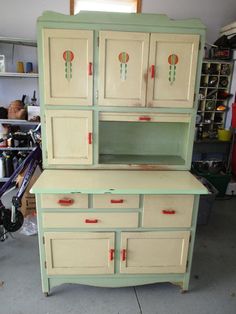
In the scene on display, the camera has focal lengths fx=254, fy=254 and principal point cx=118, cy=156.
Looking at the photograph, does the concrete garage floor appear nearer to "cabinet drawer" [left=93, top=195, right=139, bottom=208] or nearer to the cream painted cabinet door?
"cabinet drawer" [left=93, top=195, right=139, bottom=208]

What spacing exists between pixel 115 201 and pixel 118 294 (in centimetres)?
76

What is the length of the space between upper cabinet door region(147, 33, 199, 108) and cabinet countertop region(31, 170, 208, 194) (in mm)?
529

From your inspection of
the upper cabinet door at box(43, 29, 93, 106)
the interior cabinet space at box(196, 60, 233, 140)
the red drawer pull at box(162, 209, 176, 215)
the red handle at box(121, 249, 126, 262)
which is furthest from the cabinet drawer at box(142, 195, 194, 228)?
the interior cabinet space at box(196, 60, 233, 140)

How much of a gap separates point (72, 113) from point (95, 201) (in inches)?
25.9

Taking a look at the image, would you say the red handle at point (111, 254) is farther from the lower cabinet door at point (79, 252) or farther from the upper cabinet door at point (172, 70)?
the upper cabinet door at point (172, 70)

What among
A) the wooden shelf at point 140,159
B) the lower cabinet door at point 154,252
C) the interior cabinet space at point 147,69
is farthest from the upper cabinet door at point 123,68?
the lower cabinet door at point 154,252

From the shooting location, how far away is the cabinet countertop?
1592 mm

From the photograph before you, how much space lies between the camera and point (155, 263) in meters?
1.82

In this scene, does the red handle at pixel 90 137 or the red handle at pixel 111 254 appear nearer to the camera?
the red handle at pixel 111 254

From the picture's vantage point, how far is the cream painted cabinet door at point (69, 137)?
6.05ft

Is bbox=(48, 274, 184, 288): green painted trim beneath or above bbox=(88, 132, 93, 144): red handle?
beneath

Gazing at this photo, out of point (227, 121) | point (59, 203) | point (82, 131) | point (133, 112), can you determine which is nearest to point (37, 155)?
point (82, 131)

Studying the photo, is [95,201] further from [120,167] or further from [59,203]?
[120,167]

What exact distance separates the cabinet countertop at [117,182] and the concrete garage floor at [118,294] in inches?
33.2
